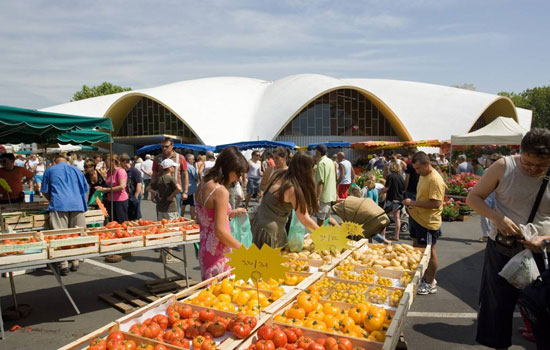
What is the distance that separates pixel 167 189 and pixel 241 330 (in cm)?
439

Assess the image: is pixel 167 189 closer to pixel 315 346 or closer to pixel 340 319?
pixel 340 319

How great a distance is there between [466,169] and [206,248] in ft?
43.3

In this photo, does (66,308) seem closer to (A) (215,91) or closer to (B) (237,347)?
(B) (237,347)

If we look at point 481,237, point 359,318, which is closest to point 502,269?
point 359,318

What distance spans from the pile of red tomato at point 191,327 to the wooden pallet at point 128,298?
2.23m

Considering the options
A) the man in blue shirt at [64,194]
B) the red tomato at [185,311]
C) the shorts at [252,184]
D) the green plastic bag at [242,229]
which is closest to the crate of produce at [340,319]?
the red tomato at [185,311]

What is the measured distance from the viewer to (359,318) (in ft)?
8.26

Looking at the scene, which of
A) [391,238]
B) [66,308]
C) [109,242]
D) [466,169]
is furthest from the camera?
[466,169]

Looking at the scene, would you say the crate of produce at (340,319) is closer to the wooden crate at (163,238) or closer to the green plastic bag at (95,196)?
the wooden crate at (163,238)

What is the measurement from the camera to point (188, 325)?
2332 millimetres

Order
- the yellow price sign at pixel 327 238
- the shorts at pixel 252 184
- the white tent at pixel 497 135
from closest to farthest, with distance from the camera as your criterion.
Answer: the yellow price sign at pixel 327 238 < the shorts at pixel 252 184 < the white tent at pixel 497 135

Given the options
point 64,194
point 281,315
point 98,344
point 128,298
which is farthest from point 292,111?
point 98,344

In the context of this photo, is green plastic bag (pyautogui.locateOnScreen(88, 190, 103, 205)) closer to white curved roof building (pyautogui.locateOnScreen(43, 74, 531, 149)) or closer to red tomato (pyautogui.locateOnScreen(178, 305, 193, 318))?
Answer: red tomato (pyautogui.locateOnScreen(178, 305, 193, 318))

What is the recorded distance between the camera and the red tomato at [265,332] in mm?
2170
